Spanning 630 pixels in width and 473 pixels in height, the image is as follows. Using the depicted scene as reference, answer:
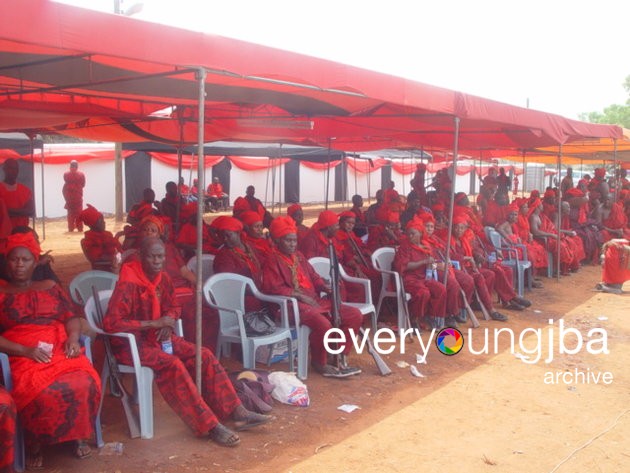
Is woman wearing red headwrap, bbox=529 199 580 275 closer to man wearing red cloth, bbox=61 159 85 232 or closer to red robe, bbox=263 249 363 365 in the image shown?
red robe, bbox=263 249 363 365

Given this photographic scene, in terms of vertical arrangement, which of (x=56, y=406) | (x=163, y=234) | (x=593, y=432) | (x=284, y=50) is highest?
(x=284, y=50)

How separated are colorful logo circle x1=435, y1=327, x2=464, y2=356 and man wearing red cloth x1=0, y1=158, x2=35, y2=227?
5451 millimetres

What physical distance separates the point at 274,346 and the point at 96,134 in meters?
6.95

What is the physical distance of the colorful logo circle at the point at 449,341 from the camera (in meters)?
6.28

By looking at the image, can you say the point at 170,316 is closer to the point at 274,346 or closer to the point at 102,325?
the point at 102,325

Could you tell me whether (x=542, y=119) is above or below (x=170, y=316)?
above

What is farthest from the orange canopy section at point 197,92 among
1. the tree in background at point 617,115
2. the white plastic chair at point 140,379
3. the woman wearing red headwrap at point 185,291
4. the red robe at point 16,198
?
the tree in background at point 617,115

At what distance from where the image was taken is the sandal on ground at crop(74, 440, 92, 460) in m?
3.70

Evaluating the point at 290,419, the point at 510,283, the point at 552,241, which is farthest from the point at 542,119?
the point at 290,419

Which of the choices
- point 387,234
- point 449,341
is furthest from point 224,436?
point 387,234

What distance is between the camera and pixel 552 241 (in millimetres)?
10727

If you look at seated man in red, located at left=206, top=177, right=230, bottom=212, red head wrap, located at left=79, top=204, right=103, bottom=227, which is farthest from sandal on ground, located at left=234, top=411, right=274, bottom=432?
seated man in red, located at left=206, top=177, right=230, bottom=212

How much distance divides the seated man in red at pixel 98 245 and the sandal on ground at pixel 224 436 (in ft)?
10.6

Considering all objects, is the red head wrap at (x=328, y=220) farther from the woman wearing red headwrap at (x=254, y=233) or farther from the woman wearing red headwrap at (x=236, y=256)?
the woman wearing red headwrap at (x=236, y=256)
